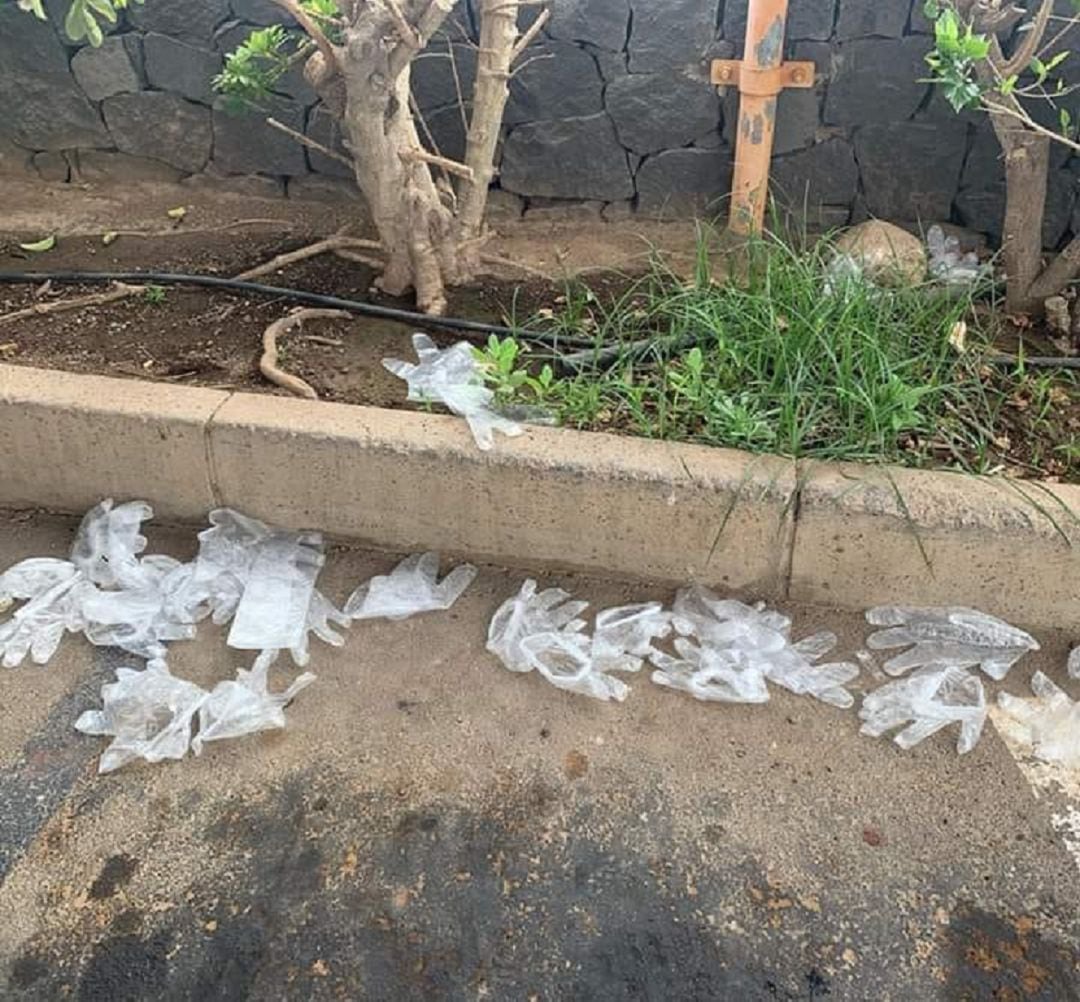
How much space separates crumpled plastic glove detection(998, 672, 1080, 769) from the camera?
6.86 ft

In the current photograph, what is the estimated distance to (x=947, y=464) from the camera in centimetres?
249

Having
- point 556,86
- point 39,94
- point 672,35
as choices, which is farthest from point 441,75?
point 39,94

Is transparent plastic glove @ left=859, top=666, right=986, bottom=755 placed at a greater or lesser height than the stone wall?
lesser

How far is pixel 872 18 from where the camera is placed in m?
3.44

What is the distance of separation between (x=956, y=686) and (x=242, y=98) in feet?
8.64

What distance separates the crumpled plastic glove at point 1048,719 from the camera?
2.09 meters

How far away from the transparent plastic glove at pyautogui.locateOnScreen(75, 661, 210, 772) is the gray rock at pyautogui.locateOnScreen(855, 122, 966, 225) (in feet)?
9.24

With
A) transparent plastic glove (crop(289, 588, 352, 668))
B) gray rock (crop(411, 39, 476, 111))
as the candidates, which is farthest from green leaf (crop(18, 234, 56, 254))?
transparent plastic glove (crop(289, 588, 352, 668))

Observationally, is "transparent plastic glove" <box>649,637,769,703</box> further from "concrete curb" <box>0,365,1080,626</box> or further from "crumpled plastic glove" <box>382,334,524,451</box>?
"crumpled plastic glove" <box>382,334,524,451</box>

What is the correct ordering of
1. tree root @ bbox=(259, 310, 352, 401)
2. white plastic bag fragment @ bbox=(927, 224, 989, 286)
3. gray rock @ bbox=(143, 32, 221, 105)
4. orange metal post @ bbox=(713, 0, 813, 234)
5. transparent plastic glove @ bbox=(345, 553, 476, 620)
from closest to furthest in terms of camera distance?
transparent plastic glove @ bbox=(345, 553, 476, 620) < tree root @ bbox=(259, 310, 352, 401) < white plastic bag fragment @ bbox=(927, 224, 989, 286) < orange metal post @ bbox=(713, 0, 813, 234) < gray rock @ bbox=(143, 32, 221, 105)

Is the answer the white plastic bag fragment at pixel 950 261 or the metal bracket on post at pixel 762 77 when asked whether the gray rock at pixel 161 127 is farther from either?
the white plastic bag fragment at pixel 950 261

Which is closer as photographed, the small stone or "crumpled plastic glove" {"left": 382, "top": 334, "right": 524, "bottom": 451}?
"crumpled plastic glove" {"left": 382, "top": 334, "right": 524, "bottom": 451}

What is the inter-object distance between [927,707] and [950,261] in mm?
1831

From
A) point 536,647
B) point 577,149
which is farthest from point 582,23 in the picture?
point 536,647
